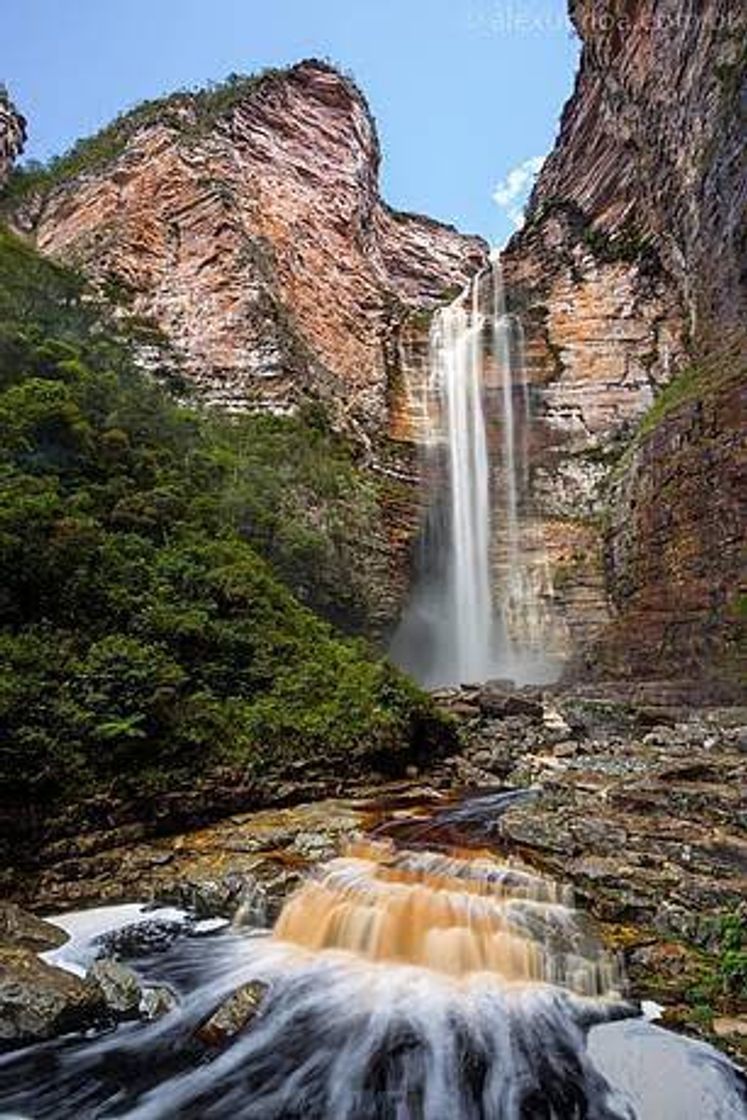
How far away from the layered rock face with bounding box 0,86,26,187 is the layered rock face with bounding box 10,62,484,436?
3072mm

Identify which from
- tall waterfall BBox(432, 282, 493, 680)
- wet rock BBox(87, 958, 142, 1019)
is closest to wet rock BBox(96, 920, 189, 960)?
wet rock BBox(87, 958, 142, 1019)

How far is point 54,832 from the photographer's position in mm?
7230

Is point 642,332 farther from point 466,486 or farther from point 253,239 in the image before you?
point 253,239

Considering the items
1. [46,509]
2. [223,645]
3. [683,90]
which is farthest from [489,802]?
[683,90]

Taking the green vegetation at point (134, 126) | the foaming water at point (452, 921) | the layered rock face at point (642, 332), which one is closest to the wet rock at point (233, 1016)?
the foaming water at point (452, 921)

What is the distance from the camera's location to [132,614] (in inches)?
371

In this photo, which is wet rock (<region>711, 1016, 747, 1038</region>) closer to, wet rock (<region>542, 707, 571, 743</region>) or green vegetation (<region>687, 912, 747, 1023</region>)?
green vegetation (<region>687, 912, 747, 1023</region>)

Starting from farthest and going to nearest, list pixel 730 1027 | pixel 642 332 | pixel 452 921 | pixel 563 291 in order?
1. pixel 563 291
2. pixel 642 332
3. pixel 452 921
4. pixel 730 1027

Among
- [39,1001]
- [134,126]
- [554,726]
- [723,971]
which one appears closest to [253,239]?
[134,126]

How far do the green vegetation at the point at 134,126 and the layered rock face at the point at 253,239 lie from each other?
15cm

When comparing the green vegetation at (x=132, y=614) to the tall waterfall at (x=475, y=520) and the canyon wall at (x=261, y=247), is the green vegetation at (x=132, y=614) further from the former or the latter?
the tall waterfall at (x=475, y=520)

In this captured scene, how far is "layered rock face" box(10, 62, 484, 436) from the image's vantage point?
25266mm

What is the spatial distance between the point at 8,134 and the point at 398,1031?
39.4 metres

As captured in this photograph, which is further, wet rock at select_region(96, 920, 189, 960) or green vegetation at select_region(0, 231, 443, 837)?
green vegetation at select_region(0, 231, 443, 837)
